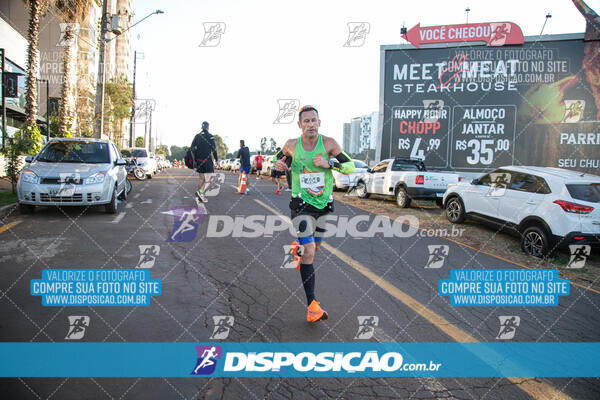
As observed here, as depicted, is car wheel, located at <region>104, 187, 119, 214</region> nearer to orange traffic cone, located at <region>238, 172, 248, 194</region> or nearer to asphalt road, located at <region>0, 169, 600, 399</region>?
asphalt road, located at <region>0, 169, 600, 399</region>

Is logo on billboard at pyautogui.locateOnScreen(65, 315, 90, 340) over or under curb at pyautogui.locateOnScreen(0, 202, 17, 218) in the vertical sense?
under

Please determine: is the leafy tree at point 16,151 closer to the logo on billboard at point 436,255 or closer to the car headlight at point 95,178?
the car headlight at point 95,178

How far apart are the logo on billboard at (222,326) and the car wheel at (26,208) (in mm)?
7394

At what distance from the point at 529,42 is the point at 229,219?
47.2 ft

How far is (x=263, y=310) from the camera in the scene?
433 centimetres

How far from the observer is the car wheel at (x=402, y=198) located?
1430cm

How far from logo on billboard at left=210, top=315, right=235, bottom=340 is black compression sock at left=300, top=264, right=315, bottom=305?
0.76 meters

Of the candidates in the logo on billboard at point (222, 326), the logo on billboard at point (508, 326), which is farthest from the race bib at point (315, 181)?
the logo on billboard at point (508, 326)

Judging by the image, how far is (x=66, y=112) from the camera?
18672 millimetres

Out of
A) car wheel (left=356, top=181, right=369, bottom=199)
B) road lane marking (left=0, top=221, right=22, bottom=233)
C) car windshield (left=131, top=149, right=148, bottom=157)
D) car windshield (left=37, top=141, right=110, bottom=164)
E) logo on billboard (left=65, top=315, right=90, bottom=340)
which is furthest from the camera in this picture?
car windshield (left=131, top=149, right=148, bottom=157)

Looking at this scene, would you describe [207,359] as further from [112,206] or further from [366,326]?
[112,206]

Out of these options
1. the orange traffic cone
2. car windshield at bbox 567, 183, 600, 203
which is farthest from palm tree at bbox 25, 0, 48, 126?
car windshield at bbox 567, 183, 600, 203

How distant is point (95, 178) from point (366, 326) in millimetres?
7734

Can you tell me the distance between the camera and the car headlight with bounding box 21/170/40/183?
29.8ft
